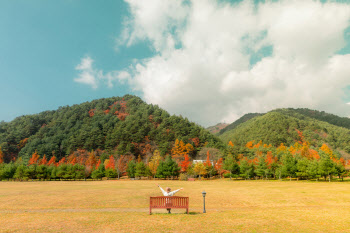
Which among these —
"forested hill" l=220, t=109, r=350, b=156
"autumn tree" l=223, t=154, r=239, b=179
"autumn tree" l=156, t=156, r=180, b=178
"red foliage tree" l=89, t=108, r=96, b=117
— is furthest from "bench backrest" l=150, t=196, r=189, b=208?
"red foliage tree" l=89, t=108, r=96, b=117

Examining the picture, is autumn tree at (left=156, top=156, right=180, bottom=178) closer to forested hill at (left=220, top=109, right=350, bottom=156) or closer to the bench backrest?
the bench backrest

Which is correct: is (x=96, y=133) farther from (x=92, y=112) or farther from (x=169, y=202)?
(x=169, y=202)

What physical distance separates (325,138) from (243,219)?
528 feet

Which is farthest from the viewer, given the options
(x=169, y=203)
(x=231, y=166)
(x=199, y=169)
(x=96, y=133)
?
(x=96, y=133)

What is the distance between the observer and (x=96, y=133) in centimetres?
12838

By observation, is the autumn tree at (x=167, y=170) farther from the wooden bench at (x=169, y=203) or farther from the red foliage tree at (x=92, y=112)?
the red foliage tree at (x=92, y=112)

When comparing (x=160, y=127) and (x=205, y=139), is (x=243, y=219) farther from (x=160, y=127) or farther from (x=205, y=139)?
(x=160, y=127)

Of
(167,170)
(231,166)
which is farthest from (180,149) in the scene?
(231,166)

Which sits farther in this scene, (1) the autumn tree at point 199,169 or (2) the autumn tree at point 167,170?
(1) the autumn tree at point 199,169

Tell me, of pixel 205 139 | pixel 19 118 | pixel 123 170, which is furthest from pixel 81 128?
pixel 205 139

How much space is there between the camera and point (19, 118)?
152000mm

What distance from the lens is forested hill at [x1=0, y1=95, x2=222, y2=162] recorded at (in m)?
120

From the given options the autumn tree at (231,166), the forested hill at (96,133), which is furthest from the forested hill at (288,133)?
the autumn tree at (231,166)

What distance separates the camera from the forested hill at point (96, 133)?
120m
